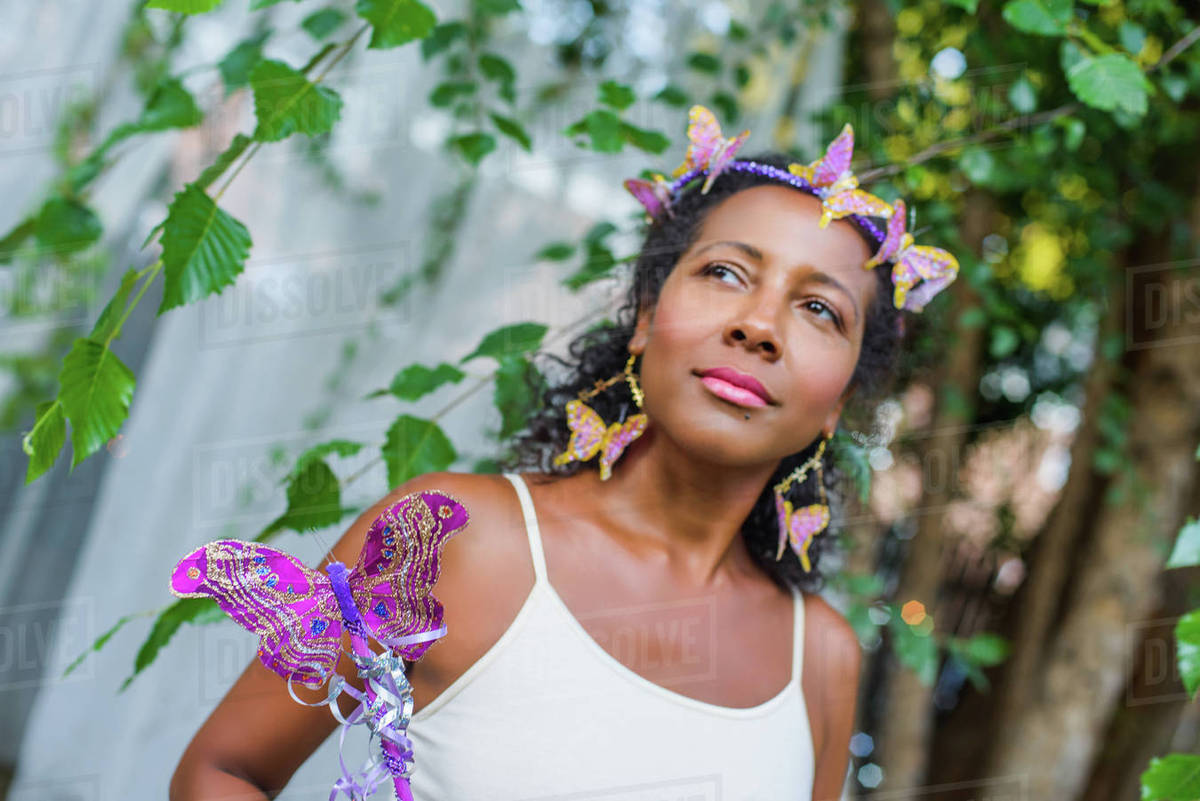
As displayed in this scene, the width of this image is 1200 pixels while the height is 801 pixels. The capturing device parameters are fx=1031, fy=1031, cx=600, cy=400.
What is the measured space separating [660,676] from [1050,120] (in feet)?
3.96

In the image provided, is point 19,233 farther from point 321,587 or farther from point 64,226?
point 321,587

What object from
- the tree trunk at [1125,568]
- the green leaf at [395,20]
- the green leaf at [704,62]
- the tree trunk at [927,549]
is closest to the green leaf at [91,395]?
the green leaf at [395,20]

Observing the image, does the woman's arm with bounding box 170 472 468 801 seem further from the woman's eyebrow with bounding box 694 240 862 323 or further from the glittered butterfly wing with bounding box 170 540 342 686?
the woman's eyebrow with bounding box 694 240 862 323

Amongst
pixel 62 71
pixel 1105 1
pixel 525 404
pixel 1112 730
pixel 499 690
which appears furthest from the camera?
pixel 1112 730

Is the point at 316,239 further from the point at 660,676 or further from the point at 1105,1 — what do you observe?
the point at 1105,1

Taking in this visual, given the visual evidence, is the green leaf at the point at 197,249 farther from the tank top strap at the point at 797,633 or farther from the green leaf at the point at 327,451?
the tank top strap at the point at 797,633

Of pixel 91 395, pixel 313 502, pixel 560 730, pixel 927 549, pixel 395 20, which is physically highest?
pixel 395 20

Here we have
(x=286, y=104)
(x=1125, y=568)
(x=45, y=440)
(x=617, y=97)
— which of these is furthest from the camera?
(x=1125, y=568)

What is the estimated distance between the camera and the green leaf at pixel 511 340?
4.66 feet

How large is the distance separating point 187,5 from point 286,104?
199 millimetres

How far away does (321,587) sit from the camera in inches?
34.3

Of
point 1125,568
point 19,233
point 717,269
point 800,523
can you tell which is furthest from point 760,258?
point 1125,568

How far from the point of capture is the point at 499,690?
108cm

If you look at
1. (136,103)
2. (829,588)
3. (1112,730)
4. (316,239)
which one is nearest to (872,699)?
(1112,730)
